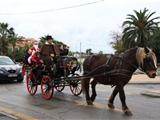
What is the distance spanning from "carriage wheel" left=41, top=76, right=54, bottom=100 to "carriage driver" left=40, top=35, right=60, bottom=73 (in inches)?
18.0

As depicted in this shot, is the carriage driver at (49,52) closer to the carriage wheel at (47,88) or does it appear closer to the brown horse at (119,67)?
the carriage wheel at (47,88)

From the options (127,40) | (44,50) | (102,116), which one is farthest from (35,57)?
(127,40)

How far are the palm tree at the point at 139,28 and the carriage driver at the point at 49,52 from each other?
58020 mm

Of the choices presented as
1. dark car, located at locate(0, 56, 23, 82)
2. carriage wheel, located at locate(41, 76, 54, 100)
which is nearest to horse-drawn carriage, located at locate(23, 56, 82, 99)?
carriage wheel, located at locate(41, 76, 54, 100)

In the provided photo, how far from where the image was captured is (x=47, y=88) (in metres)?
15.0

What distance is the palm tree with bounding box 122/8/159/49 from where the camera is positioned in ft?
242

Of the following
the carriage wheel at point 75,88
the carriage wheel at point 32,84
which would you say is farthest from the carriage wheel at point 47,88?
the carriage wheel at point 32,84

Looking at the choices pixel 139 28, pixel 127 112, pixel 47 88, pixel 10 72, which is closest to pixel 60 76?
pixel 47 88

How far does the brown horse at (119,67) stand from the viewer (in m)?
11.3

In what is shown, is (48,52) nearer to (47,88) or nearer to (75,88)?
(47,88)

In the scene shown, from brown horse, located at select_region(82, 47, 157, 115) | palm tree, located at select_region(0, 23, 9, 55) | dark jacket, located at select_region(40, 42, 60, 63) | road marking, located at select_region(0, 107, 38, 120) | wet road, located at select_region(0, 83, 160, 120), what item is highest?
palm tree, located at select_region(0, 23, 9, 55)

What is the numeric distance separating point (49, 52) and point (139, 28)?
198 feet

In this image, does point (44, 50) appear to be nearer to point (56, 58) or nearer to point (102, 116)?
point (56, 58)

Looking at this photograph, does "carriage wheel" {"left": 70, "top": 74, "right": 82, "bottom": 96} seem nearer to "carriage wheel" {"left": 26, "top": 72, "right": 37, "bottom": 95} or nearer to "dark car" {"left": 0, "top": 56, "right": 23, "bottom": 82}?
"carriage wheel" {"left": 26, "top": 72, "right": 37, "bottom": 95}
